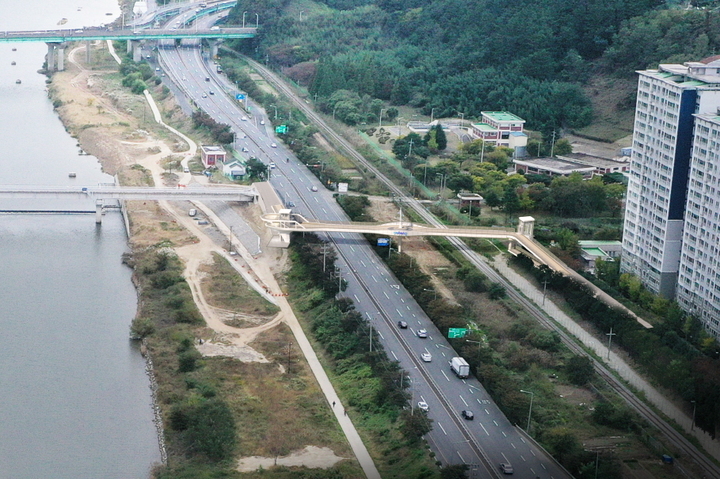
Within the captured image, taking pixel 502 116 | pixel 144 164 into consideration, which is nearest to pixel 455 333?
pixel 144 164

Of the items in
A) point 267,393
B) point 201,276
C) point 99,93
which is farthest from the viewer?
point 99,93

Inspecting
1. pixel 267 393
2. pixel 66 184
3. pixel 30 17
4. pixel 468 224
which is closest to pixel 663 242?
pixel 468 224

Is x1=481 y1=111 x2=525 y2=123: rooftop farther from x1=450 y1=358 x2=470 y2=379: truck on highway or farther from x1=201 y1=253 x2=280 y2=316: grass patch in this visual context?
x1=450 y1=358 x2=470 y2=379: truck on highway

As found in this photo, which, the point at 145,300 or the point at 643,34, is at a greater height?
the point at 643,34

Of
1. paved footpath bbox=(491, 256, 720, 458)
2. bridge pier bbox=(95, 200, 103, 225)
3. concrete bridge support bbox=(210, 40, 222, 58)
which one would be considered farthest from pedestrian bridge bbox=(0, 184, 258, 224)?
concrete bridge support bbox=(210, 40, 222, 58)

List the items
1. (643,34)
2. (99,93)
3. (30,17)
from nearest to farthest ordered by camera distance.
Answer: (643,34) → (99,93) → (30,17)

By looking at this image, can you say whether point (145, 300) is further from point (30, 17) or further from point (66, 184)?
point (30, 17)
